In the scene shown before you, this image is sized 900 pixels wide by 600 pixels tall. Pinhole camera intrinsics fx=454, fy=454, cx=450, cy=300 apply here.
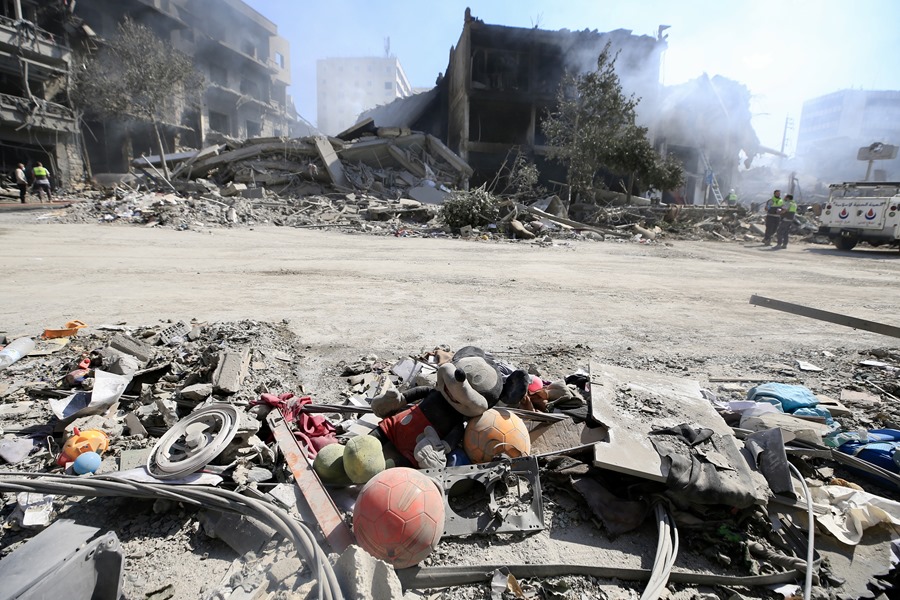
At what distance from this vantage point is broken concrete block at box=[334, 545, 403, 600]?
160cm

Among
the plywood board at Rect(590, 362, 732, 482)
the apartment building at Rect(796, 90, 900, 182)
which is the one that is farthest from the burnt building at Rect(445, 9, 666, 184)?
the apartment building at Rect(796, 90, 900, 182)

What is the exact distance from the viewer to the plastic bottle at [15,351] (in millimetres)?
3654

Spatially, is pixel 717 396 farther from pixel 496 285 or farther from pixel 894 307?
pixel 894 307

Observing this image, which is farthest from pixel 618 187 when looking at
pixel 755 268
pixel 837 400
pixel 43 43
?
pixel 43 43

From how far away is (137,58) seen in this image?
22.5 meters

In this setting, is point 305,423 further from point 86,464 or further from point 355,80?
Result: point 355,80

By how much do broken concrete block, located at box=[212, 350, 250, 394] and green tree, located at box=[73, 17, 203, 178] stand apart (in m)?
23.8

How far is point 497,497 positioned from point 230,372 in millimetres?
2016

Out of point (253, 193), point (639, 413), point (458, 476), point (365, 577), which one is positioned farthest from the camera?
point (253, 193)

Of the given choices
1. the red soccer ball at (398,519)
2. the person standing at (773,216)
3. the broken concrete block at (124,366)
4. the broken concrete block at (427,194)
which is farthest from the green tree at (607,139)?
the red soccer ball at (398,519)

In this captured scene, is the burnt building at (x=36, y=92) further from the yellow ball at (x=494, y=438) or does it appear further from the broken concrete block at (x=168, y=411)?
the yellow ball at (x=494, y=438)

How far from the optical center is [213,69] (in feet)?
127

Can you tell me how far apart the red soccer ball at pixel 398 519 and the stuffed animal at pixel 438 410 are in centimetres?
32

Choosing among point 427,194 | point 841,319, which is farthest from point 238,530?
point 427,194
